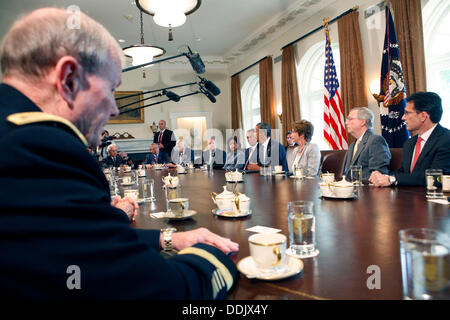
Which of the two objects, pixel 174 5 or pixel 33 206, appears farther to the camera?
pixel 174 5

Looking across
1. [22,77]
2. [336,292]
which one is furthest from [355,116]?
[22,77]

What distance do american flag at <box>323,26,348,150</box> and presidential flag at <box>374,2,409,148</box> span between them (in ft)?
2.91

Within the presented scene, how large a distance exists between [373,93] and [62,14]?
501 cm

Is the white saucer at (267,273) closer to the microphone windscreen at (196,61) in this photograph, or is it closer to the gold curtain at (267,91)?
the microphone windscreen at (196,61)

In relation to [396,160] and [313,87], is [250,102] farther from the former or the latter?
[396,160]

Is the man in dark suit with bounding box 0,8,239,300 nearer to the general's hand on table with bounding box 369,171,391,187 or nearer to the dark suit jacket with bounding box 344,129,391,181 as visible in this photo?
the general's hand on table with bounding box 369,171,391,187

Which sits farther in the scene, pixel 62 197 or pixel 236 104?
pixel 236 104

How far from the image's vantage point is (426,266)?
65 centimetres

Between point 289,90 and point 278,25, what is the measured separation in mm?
1501

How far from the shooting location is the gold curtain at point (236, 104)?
9.90 metres

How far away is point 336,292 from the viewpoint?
68 centimetres

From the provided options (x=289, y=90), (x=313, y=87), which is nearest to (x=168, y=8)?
(x=289, y=90)

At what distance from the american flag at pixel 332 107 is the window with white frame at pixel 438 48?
1.35 meters
